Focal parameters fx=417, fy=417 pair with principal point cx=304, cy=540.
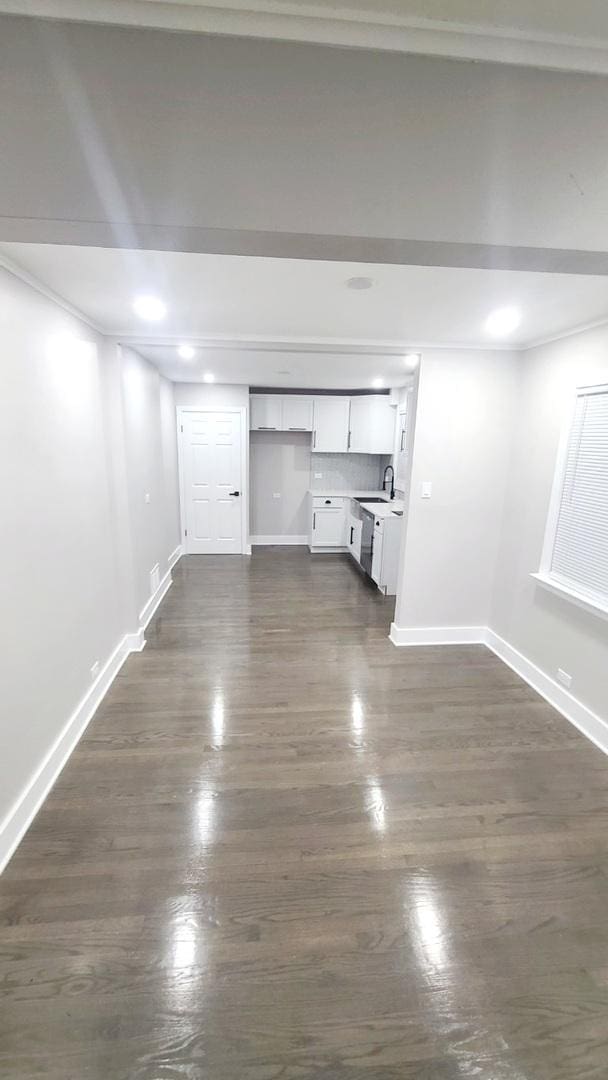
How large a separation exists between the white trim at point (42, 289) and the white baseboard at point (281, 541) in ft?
13.6

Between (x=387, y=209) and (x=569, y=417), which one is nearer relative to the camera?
(x=387, y=209)

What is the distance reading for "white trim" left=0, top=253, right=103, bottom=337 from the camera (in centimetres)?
168

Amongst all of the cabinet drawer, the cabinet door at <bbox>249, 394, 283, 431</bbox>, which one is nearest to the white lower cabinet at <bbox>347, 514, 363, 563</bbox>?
the cabinet drawer

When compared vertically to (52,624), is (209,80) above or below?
above

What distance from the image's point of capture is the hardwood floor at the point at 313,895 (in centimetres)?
117

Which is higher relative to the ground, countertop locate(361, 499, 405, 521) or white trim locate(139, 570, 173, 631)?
countertop locate(361, 499, 405, 521)

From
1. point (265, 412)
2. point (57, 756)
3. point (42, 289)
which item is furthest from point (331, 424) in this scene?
point (57, 756)

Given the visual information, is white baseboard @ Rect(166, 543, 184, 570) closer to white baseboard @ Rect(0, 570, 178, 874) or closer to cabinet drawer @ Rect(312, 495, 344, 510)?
white baseboard @ Rect(0, 570, 178, 874)

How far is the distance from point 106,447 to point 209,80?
240 cm

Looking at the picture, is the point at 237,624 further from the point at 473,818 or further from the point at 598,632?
the point at 598,632

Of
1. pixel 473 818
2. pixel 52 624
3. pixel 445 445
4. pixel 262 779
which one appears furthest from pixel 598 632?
pixel 52 624

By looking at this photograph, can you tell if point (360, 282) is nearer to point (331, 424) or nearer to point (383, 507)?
point (383, 507)

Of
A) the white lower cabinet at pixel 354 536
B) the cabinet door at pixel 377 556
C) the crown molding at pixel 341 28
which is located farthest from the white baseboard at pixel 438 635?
the crown molding at pixel 341 28

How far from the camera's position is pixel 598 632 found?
2.42m
